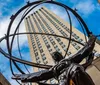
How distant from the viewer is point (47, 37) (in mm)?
73562

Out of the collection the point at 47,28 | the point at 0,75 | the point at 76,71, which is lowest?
the point at 76,71

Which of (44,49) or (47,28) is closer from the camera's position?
(44,49)

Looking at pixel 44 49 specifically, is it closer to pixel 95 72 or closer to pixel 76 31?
pixel 76 31

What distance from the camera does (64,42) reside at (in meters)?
64.8

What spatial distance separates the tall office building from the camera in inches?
2432

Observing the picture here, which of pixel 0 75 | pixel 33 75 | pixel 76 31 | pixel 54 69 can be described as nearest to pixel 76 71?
pixel 54 69

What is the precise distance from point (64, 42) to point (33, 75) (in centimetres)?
5967

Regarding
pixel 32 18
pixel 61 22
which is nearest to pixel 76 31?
pixel 61 22

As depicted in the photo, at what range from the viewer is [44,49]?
6625cm

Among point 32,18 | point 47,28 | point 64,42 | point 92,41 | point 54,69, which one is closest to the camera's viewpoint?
point 54,69

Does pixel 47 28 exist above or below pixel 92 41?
above

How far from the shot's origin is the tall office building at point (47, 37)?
61.8 meters

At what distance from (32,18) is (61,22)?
17.0 meters

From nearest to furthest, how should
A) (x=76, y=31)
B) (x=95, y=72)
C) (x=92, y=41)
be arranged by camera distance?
1. (x=92, y=41)
2. (x=95, y=72)
3. (x=76, y=31)
